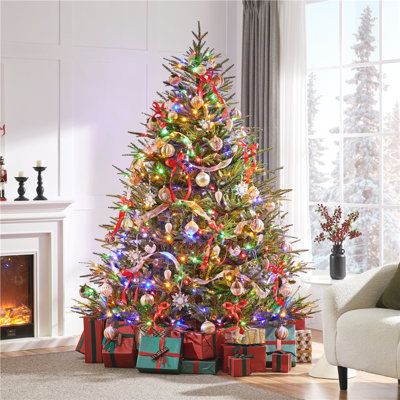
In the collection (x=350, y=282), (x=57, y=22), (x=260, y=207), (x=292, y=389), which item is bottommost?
(x=292, y=389)

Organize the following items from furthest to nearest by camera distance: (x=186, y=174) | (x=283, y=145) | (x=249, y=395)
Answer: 1. (x=283, y=145)
2. (x=186, y=174)
3. (x=249, y=395)

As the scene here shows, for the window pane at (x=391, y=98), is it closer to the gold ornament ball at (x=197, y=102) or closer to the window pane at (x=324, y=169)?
the window pane at (x=324, y=169)

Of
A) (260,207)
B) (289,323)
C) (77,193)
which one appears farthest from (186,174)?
(77,193)

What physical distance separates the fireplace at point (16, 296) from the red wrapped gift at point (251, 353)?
169cm

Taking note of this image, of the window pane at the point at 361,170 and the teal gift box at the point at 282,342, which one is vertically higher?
the window pane at the point at 361,170

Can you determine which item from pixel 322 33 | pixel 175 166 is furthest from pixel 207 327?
pixel 322 33

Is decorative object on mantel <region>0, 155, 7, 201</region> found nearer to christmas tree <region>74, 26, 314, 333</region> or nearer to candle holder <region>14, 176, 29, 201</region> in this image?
candle holder <region>14, 176, 29, 201</region>

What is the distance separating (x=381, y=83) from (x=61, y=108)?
2347 mm

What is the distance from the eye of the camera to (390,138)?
21.9ft

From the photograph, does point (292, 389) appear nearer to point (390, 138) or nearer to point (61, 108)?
point (390, 138)

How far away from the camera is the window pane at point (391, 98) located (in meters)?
6.62

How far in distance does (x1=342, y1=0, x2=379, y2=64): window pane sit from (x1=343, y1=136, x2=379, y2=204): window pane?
618 mm

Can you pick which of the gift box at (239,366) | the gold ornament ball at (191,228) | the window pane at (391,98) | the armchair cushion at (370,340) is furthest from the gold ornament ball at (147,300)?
the window pane at (391,98)

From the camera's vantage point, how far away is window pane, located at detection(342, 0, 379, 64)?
22.1ft
